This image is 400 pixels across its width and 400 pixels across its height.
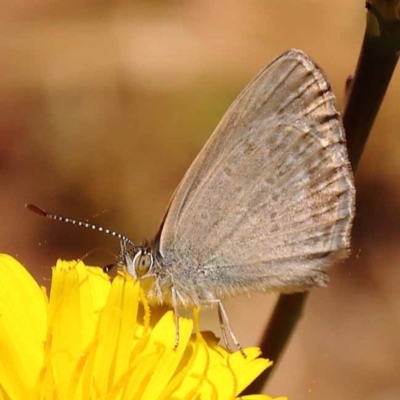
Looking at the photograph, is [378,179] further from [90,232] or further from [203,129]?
[90,232]

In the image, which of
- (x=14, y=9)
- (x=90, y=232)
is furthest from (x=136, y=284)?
(x=14, y=9)

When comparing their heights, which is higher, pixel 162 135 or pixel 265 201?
pixel 265 201

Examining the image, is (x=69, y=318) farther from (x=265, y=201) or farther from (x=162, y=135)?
(x=162, y=135)

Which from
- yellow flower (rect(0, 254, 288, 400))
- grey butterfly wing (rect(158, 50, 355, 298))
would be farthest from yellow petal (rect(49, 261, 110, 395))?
grey butterfly wing (rect(158, 50, 355, 298))

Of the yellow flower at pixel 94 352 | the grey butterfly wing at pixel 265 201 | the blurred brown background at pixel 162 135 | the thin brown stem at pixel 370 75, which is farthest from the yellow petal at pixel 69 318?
the blurred brown background at pixel 162 135

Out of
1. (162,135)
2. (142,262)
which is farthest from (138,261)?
(162,135)
